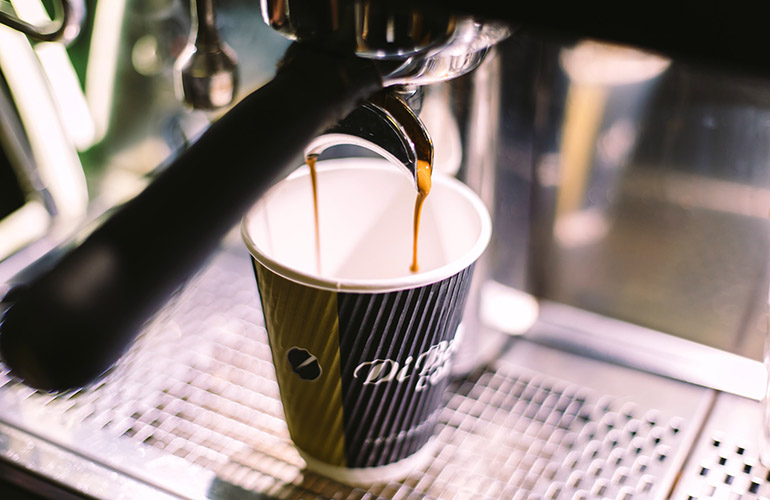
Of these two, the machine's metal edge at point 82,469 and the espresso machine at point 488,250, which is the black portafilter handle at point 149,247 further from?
the machine's metal edge at point 82,469

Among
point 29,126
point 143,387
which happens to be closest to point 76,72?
point 29,126

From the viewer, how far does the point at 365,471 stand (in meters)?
0.39

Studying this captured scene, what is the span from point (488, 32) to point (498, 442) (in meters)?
0.21

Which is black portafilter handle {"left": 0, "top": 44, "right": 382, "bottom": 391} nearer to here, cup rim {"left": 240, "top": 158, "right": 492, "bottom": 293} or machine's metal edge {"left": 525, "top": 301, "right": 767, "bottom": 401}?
cup rim {"left": 240, "top": 158, "right": 492, "bottom": 293}

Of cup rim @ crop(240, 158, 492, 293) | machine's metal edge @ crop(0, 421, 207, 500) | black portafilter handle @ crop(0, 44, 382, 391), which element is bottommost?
machine's metal edge @ crop(0, 421, 207, 500)

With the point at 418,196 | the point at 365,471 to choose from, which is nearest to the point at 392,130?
the point at 418,196

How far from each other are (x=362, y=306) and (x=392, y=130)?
78 millimetres

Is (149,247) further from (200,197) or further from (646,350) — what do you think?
(646,350)

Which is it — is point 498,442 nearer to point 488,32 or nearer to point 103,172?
point 488,32

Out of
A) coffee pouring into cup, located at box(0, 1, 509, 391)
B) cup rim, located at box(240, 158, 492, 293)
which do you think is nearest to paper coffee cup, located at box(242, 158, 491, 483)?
cup rim, located at box(240, 158, 492, 293)

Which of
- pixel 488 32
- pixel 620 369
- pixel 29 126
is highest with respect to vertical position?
pixel 488 32

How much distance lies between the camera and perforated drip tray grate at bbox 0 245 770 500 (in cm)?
38

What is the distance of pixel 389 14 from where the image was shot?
10.3 inches

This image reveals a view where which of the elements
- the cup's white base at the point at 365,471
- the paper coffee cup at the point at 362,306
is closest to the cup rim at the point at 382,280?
→ the paper coffee cup at the point at 362,306
